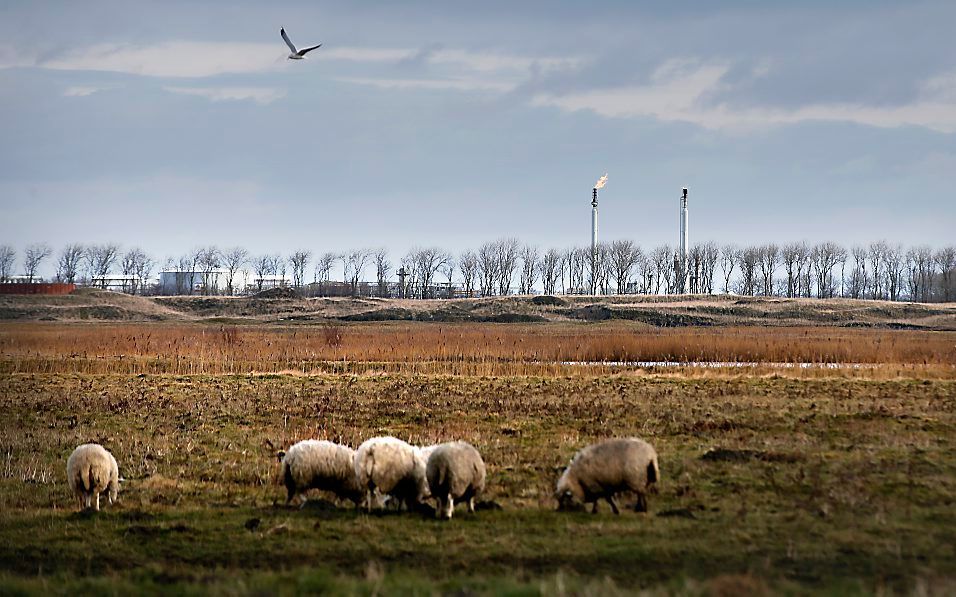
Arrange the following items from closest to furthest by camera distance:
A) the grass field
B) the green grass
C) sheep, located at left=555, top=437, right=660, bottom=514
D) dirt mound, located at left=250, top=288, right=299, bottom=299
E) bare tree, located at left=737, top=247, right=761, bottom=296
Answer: the green grass, the grass field, sheep, located at left=555, top=437, right=660, bottom=514, dirt mound, located at left=250, top=288, right=299, bottom=299, bare tree, located at left=737, top=247, right=761, bottom=296

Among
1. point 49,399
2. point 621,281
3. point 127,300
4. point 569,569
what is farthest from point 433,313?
point 569,569

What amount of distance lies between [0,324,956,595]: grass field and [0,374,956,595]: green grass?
55mm

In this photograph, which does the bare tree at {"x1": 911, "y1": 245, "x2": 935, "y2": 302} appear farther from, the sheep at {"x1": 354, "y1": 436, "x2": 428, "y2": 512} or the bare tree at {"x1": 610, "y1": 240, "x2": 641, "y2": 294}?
the sheep at {"x1": 354, "y1": 436, "x2": 428, "y2": 512}

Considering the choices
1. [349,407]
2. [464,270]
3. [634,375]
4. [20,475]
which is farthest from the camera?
[464,270]

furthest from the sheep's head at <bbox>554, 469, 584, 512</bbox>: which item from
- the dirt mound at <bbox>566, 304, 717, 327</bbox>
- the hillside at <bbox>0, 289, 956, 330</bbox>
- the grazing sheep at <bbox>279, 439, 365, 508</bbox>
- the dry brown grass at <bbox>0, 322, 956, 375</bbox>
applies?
the hillside at <bbox>0, 289, 956, 330</bbox>

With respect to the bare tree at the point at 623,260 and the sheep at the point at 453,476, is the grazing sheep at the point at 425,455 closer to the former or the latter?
the sheep at the point at 453,476

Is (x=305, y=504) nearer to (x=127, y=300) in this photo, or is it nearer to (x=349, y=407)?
(x=349, y=407)

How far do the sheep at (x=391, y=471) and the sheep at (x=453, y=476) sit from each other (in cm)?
34

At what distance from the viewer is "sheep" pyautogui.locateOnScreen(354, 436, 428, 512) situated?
49.2ft

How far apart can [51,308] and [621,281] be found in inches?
3504

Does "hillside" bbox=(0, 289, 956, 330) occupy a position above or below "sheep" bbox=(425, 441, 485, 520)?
above

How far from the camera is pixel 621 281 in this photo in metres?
158

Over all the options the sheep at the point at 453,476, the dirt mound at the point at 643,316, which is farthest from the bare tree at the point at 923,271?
the sheep at the point at 453,476

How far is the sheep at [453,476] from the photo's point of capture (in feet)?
47.4
